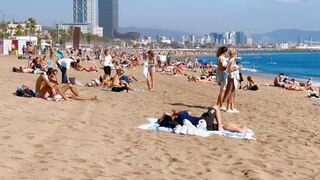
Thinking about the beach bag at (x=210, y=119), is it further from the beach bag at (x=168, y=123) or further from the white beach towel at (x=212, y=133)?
the beach bag at (x=168, y=123)

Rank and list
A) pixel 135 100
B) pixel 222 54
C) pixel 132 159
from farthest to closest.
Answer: pixel 135 100, pixel 222 54, pixel 132 159

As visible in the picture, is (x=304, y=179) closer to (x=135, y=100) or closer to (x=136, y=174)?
(x=136, y=174)

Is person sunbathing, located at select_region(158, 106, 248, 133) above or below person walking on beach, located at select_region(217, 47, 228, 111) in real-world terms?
below

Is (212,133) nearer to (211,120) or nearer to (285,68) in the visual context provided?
(211,120)

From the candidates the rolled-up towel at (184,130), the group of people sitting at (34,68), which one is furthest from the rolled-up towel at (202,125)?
the group of people sitting at (34,68)

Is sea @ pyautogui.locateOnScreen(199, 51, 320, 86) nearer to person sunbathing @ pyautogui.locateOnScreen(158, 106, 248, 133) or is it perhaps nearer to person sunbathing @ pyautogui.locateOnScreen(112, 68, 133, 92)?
person sunbathing @ pyautogui.locateOnScreen(112, 68, 133, 92)

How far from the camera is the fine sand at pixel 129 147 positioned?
513cm

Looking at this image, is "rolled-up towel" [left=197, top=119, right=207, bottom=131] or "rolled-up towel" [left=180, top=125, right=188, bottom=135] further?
"rolled-up towel" [left=197, top=119, right=207, bottom=131]

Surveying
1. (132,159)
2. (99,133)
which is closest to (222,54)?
(99,133)

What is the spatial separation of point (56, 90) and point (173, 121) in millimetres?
4207

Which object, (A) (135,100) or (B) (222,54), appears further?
(A) (135,100)

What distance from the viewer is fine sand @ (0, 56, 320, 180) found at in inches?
202

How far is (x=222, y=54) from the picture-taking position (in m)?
9.95

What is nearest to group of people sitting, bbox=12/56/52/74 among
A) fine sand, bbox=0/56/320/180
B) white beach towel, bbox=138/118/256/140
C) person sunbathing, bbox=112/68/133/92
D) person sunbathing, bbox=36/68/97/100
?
person sunbathing, bbox=112/68/133/92
